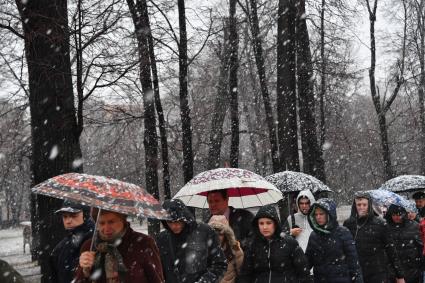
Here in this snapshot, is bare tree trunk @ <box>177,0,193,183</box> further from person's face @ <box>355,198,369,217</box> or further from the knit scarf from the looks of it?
the knit scarf

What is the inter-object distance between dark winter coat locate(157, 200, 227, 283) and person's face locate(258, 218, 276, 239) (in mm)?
657

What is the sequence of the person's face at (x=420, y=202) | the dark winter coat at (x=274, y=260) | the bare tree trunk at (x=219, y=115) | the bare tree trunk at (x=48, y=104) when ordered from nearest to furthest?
the dark winter coat at (x=274, y=260) → the bare tree trunk at (x=48, y=104) → the person's face at (x=420, y=202) → the bare tree trunk at (x=219, y=115)

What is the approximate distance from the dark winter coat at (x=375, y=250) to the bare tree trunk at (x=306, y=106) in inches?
300

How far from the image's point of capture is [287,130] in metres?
12.9

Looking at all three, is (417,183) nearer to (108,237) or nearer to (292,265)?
(292,265)

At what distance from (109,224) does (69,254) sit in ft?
4.68

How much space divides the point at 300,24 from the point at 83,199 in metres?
13.0

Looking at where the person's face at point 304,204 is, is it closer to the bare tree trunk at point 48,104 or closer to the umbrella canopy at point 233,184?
the umbrella canopy at point 233,184

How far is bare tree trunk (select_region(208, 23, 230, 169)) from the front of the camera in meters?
17.5

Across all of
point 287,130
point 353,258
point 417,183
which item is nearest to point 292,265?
point 353,258

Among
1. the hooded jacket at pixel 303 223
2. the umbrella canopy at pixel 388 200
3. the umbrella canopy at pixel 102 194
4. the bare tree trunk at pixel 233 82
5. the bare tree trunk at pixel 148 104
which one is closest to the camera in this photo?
the umbrella canopy at pixel 102 194

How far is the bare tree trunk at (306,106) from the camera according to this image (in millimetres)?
15094

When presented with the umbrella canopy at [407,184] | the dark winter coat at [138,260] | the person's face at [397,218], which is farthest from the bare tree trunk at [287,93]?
the dark winter coat at [138,260]

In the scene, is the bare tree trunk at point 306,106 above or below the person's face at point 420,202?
above
